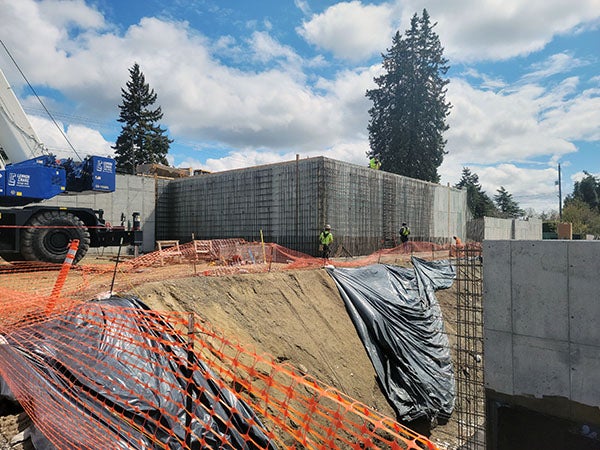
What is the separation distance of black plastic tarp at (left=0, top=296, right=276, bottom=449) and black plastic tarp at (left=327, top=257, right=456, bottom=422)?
14.8 feet

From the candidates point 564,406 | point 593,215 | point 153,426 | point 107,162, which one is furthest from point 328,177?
point 593,215

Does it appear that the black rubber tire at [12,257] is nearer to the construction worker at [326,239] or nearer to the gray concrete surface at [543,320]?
the construction worker at [326,239]

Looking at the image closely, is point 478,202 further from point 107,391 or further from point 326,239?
point 107,391

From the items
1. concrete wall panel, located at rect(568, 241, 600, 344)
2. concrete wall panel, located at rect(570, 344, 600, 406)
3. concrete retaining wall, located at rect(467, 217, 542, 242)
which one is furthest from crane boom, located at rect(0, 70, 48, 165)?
concrete retaining wall, located at rect(467, 217, 542, 242)

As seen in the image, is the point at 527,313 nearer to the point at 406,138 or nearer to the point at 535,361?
the point at 535,361

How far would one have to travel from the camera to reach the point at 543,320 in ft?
19.7

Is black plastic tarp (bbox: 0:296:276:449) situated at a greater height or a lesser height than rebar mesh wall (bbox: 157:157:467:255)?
lesser

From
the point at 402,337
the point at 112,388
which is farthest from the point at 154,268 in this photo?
the point at 402,337

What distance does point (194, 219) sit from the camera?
19.0 metres

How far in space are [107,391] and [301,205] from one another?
1134 cm

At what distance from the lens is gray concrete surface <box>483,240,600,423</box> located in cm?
559

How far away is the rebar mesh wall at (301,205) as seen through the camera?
14617 mm

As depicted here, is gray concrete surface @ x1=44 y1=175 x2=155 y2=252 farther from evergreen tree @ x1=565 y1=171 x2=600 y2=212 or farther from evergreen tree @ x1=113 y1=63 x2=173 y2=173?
evergreen tree @ x1=565 y1=171 x2=600 y2=212

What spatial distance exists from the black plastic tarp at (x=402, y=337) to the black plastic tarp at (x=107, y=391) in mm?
4518
